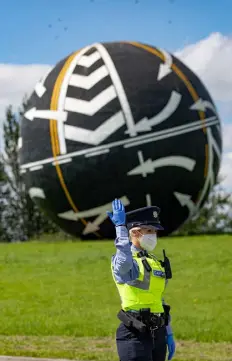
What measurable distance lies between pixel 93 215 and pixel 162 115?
3.35 meters

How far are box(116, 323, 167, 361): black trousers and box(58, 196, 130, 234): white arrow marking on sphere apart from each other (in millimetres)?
14917

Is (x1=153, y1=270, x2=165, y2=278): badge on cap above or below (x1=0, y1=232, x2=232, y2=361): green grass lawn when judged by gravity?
above

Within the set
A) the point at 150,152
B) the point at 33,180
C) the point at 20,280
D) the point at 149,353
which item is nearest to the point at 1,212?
the point at 33,180

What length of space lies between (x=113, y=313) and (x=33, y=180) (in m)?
11.3

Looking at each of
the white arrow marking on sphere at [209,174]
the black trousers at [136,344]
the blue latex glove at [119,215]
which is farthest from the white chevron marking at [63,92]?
the blue latex glove at [119,215]

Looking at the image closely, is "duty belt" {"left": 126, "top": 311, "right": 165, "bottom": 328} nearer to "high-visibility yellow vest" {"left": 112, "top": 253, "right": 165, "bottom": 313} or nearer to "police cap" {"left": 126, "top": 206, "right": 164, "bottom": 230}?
"high-visibility yellow vest" {"left": 112, "top": 253, "right": 165, "bottom": 313}

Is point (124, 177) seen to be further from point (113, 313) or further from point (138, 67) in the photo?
point (113, 313)

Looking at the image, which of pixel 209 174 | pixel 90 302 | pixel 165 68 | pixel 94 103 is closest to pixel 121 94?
pixel 94 103

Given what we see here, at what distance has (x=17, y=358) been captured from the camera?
8.94m

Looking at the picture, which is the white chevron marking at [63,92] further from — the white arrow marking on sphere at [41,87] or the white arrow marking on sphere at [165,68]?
the white arrow marking on sphere at [165,68]

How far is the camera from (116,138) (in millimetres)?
20500

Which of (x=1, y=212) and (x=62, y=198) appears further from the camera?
(x=1, y=212)

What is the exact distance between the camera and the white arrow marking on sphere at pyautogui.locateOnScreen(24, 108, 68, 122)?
21031 mm

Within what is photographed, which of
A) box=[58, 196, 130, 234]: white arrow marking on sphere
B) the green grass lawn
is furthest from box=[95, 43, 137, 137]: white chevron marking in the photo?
the green grass lawn
